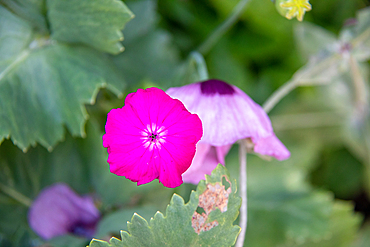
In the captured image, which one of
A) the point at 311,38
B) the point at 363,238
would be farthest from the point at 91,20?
the point at 363,238

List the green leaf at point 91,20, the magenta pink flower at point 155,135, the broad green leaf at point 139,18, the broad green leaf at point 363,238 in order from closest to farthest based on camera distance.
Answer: the magenta pink flower at point 155,135, the green leaf at point 91,20, the broad green leaf at point 139,18, the broad green leaf at point 363,238

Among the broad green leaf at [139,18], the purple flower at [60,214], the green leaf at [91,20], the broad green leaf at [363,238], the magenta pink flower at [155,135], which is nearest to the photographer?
the magenta pink flower at [155,135]

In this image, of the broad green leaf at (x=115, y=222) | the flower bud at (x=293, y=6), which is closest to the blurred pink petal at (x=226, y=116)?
the flower bud at (x=293, y=6)

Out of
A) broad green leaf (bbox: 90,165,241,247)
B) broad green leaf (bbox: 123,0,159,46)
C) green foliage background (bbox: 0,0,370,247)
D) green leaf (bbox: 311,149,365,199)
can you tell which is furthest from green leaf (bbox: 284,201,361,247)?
broad green leaf (bbox: 123,0,159,46)

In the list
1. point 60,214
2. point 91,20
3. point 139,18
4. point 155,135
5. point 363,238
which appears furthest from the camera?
point 363,238

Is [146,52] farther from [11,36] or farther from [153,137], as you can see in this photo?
[153,137]

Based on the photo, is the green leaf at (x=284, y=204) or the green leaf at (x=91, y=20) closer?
the green leaf at (x=91, y=20)

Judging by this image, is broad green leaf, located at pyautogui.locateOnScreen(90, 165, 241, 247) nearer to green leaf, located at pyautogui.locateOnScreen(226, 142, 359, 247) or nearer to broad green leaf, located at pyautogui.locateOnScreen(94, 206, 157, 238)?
broad green leaf, located at pyautogui.locateOnScreen(94, 206, 157, 238)

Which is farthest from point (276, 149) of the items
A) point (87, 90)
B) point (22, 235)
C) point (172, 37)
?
point (172, 37)

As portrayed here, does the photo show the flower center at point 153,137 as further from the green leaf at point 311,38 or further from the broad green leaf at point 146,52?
the green leaf at point 311,38
